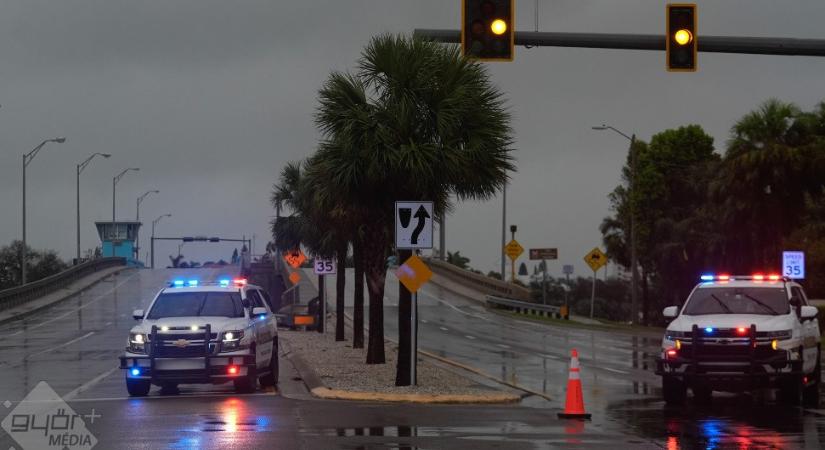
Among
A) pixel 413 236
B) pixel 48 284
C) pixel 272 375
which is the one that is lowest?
pixel 272 375

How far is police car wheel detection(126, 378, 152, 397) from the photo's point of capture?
19.5 metres

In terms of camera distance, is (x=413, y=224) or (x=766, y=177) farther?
(x=766, y=177)

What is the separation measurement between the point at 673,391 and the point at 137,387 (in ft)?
28.6

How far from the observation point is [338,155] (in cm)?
2130

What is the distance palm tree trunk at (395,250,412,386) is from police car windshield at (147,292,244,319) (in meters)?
2.83

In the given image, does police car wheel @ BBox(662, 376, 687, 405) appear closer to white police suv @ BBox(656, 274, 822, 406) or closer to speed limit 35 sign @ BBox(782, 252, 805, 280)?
white police suv @ BBox(656, 274, 822, 406)

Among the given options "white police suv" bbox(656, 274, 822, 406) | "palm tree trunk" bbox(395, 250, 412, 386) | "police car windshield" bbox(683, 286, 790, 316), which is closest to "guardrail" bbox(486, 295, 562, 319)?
"palm tree trunk" bbox(395, 250, 412, 386)

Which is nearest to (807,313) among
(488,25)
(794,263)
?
(488,25)

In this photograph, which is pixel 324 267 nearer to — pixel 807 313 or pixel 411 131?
pixel 411 131

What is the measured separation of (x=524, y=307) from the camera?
63.0m

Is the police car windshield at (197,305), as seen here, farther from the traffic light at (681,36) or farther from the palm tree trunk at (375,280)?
the traffic light at (681,36)

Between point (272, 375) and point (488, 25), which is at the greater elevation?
point (488, 25)

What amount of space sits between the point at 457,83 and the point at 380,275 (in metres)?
6.10

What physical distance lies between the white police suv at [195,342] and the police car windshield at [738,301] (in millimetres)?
7344
